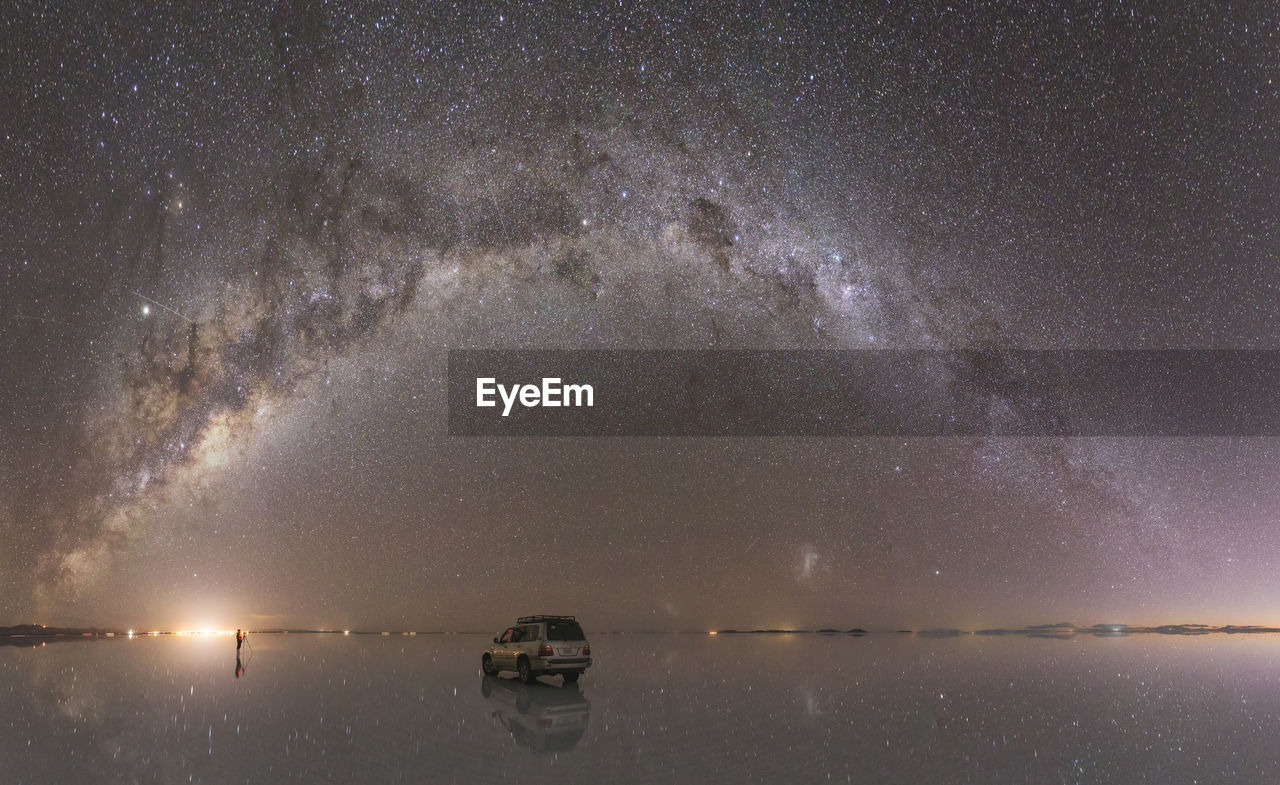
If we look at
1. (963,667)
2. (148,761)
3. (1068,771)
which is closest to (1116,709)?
(1068,771)

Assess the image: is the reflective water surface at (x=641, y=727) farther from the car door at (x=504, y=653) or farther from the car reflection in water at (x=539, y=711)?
the car door at (x=504, y=653)

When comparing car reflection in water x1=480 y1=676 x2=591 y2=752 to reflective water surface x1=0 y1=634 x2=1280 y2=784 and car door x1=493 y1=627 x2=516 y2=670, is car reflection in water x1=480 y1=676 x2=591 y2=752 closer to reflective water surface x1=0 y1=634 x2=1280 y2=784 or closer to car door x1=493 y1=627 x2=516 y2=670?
reflective water surface x1=0 y1=634 x2=1280 y2=784

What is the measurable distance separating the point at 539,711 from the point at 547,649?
4626 millimetres

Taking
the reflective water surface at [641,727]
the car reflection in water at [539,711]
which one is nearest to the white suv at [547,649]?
the car reflection in water at [539,711]

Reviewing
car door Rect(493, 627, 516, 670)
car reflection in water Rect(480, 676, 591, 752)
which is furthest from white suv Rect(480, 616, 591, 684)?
car reflection in water Rect(480, 676, 591, 752)

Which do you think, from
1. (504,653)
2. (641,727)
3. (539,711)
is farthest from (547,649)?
(641,727)

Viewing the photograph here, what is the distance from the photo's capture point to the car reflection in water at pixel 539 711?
10117 millimetres

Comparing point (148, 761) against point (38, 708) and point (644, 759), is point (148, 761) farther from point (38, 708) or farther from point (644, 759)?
point (38, 708)

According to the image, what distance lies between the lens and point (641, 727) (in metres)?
11.0

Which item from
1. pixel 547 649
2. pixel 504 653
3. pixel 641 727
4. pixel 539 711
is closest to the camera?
pixel 641 727

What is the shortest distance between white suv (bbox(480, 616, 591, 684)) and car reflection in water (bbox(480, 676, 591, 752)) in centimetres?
33

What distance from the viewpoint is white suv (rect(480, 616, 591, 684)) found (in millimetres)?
17547

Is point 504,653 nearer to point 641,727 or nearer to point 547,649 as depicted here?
point 547,649

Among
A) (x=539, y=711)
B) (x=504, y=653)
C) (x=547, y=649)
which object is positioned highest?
(x=547, y=649)
